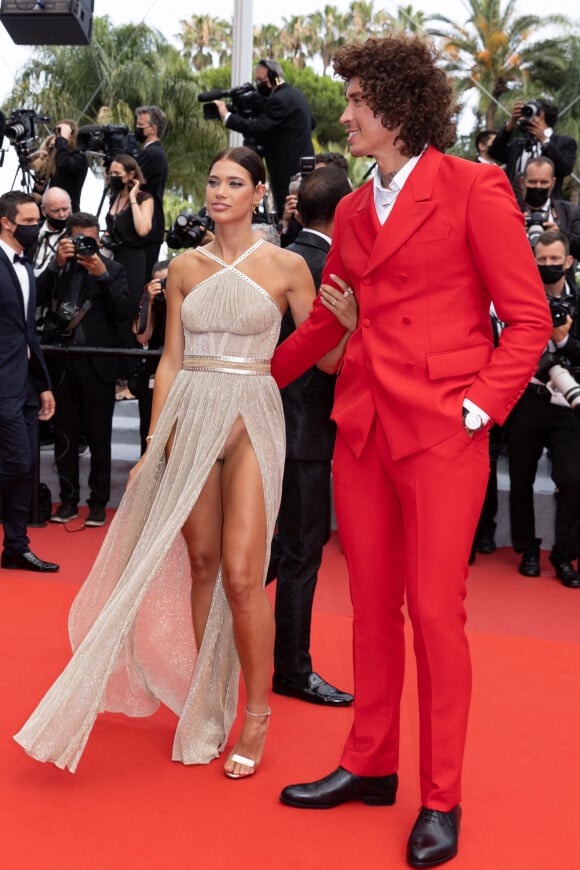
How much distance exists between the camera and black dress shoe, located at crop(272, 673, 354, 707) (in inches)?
138

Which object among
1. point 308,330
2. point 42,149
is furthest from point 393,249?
→ point 42,149

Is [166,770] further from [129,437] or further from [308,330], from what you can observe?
[129,437]

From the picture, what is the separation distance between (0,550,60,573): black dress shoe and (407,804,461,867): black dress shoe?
10.0 feet

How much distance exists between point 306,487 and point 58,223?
3809 mm

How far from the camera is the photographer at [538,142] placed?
6.65m

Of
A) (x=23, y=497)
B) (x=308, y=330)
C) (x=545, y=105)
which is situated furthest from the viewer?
(x=545, y=105)

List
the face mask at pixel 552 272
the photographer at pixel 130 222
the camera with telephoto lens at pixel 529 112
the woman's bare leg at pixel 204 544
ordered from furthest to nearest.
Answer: the photographer at pixel 130 222
the camera with telephoto lens at pixel 529 112
the face mask at pixel 552 272
the woman's bare leg at pixel 204 544

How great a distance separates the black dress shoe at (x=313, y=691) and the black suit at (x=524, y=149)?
4.00 metres

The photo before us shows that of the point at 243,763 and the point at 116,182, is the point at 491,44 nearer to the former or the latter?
the point at 116,182

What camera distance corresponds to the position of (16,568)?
5223mm

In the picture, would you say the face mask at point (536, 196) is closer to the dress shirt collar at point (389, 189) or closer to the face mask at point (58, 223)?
the face mask at point (58, 223)

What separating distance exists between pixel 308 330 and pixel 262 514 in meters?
0.52

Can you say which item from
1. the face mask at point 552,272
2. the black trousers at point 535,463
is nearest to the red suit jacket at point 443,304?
the face mask at point 552,272

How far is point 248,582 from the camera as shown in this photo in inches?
115
